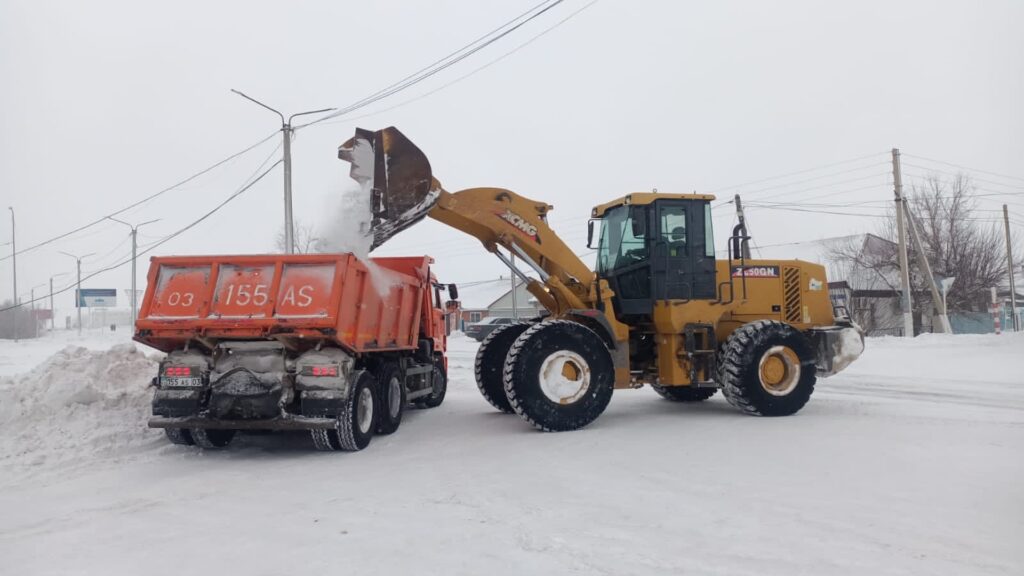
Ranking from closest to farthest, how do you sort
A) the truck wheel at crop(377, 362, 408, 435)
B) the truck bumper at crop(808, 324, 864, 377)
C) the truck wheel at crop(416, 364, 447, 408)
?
the truck wheel at crop(377, 362, 408, 435)
the truck bumper at crop(808, 324, 864, 377)
the truck wheel at crop(416, 364, 447, 408)

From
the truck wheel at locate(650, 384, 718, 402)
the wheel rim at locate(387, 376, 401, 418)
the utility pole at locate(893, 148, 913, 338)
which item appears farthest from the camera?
the utility pole at locate(893, 148, 913, 338)

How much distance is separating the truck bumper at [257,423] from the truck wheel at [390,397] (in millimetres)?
1362

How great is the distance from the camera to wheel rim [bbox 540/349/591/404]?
8641 millimetres

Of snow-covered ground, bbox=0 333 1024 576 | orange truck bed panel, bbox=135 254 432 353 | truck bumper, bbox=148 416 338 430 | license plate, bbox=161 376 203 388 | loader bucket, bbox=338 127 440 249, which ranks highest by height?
loader bucket, bbox=338 127 440 249

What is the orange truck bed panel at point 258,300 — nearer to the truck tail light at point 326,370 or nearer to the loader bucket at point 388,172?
the truck tail light at point 326,370

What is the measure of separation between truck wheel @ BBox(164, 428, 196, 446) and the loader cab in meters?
Result: 5.56

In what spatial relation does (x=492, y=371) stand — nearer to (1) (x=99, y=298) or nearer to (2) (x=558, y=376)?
(2) (x=558, y=376)

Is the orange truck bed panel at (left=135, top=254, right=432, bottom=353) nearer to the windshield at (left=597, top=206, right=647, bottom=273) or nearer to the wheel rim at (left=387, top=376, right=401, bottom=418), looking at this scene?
the wheel rim at (left=387, top=376, right=401, bottom=418)

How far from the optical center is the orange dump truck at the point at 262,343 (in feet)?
24.3

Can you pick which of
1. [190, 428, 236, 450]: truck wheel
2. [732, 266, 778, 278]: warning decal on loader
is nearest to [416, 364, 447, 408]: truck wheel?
[190, 428, 236, 450]: truck wheel

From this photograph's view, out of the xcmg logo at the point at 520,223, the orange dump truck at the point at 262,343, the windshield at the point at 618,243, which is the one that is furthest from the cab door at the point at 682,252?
the orange dump truck at the point at 262,343

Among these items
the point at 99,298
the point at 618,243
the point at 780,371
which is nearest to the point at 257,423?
the point at 618,243

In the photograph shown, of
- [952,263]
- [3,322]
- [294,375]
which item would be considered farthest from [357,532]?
[3,322]

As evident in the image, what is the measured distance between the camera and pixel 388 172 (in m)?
8.45
